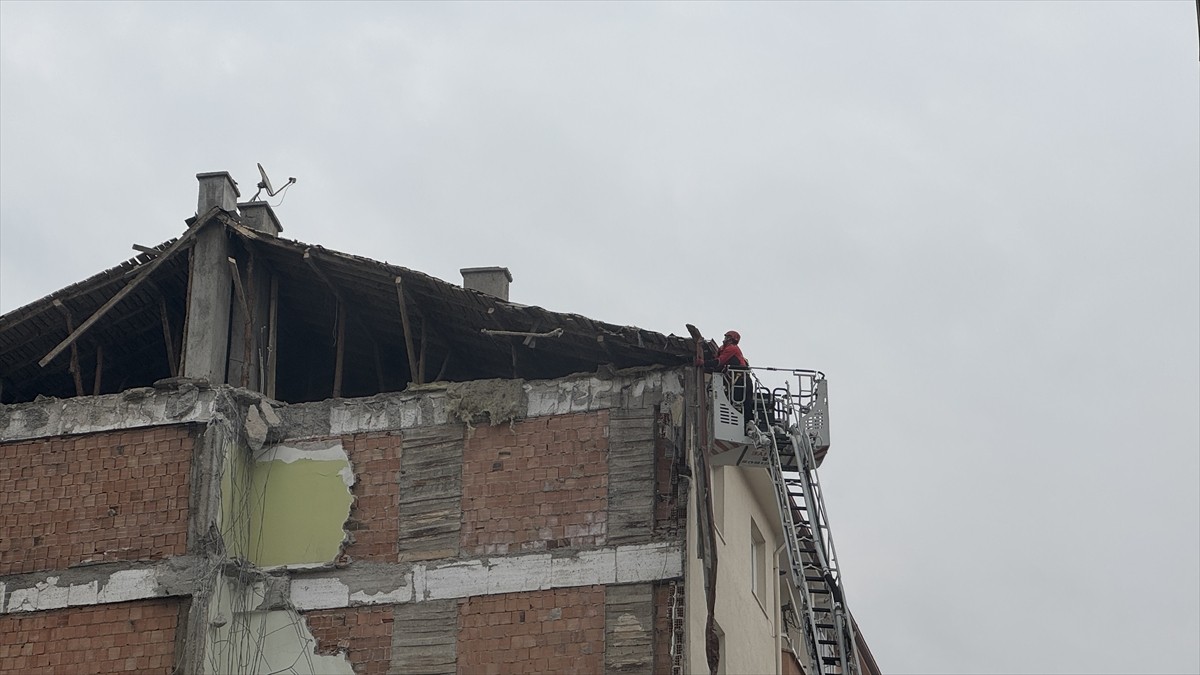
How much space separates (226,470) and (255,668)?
2.53 meters

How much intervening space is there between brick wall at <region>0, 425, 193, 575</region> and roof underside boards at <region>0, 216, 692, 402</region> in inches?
68.0

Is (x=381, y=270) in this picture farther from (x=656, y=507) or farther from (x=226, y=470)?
(x=656, y=507)

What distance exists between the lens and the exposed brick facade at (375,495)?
66.9 ft

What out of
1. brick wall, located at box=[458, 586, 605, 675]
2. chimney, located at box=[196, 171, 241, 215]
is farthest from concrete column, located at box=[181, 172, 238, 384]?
brick wall, located at box=[458, 586, 605, 675]

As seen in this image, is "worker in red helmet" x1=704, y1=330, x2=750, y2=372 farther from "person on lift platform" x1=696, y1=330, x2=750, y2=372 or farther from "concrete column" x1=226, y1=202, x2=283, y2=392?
"concrete column" x1=226, y1=202, x2=283, y2=392

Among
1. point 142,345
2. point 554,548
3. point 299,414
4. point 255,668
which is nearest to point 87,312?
point 142,345

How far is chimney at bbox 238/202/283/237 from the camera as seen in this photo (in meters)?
22.9

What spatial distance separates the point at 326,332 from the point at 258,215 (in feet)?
6.36

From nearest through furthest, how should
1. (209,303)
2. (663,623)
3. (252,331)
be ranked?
(663,623)
(209,303)
(252,331)

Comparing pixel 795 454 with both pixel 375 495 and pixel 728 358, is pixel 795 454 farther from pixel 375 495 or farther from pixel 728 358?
pixel 375 495

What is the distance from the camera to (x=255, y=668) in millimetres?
Result: 20141

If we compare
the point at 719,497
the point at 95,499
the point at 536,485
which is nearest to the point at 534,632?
the point at 536,485

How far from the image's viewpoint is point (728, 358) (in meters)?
20.3

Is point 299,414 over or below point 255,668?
over
